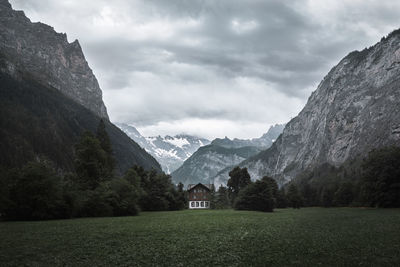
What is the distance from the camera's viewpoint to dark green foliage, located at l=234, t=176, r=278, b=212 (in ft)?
305

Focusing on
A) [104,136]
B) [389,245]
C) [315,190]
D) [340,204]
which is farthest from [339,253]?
[315,190]

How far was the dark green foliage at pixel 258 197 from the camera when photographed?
92981mm

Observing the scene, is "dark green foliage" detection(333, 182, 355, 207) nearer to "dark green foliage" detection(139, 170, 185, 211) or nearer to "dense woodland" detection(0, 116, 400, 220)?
"dense woodland" detection(0, 116, 400, 220)

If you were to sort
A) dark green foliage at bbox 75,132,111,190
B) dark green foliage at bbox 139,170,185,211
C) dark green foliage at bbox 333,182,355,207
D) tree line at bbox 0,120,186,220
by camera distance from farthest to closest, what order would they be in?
dark green foliage at bbox 333,182,355,207, dark green foliage at bbox 139,170,185,211, dark green foliage at bbox 75,132,111,190, tree line at bbox 0,120,186,220

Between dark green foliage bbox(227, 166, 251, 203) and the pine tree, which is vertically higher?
dark green foliage bbox(227, 166, 251, 203)

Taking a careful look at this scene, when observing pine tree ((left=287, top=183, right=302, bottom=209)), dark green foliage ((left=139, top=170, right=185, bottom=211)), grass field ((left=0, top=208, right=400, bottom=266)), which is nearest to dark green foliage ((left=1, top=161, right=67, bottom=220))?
grass field ((left=0, top=208, right=400, bottom=266))

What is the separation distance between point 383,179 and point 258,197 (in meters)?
31.9

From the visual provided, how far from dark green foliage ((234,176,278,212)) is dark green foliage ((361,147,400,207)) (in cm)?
2421

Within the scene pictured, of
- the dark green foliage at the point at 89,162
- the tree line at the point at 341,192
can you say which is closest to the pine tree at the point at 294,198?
the tree line at the point at 341,192

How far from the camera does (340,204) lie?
4867 inches

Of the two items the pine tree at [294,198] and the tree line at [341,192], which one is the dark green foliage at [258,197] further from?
the pine tree at [294,198]

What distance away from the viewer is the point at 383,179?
241 feet

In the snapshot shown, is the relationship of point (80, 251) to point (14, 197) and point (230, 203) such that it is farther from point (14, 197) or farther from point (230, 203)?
point (230, 203)

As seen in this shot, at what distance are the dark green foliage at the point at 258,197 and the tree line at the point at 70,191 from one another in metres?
28.0
